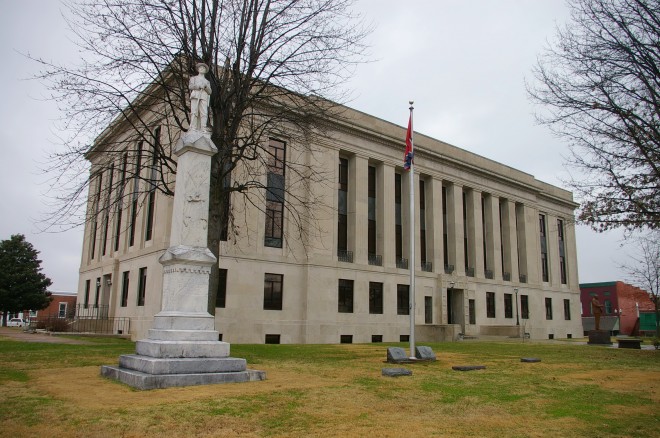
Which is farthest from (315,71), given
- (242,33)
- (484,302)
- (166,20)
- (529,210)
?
(529,210)

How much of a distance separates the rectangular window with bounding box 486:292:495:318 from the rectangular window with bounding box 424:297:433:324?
7.48 metres

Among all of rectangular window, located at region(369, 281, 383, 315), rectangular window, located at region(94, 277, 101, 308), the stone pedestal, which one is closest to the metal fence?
rectangular window, located at region(94, 277, 101, 308)

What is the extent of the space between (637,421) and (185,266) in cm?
856

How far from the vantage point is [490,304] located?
4472 cm

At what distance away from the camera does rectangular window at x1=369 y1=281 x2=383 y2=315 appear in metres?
35.8

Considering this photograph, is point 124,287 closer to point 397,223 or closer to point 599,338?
point 397,223

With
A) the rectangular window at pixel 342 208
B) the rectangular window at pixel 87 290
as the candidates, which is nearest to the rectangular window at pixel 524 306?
the rectangular window at pixel 342 208

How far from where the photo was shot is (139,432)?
20.0ft

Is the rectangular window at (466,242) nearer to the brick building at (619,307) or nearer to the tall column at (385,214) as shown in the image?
the tall column at (385,214)

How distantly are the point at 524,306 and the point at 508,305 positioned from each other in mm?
2899

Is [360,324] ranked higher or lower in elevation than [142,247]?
lower

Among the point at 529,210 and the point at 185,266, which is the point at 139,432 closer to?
the point at 185,266

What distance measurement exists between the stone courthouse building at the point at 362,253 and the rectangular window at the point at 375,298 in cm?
10

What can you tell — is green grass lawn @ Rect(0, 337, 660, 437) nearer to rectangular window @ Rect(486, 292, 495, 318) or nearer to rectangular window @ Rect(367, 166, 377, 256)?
rectangular window @ Rect(367, 166, 377, 256)
